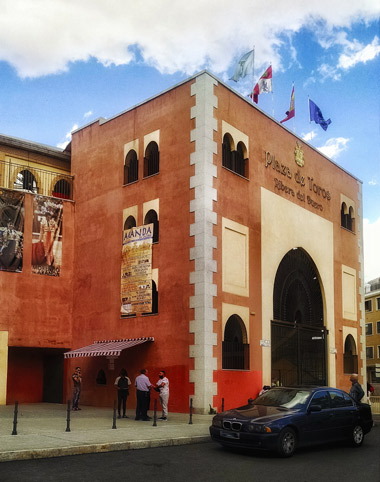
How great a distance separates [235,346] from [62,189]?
1172 cm

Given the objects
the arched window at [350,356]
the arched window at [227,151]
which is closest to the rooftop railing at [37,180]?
the arched window at [227,151]

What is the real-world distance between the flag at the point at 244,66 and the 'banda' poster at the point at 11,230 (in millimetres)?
10479

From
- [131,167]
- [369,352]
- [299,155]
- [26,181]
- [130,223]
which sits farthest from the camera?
[369,352]

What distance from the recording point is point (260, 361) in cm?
2377

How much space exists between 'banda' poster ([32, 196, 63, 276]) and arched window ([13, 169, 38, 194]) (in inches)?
83.7

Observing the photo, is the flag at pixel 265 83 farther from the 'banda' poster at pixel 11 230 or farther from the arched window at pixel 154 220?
the 'banda' poster at pixel 11 230

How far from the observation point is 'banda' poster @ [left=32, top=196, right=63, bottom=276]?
85.7 ft

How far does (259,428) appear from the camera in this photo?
12141mm

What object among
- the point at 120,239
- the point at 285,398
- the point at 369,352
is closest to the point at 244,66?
the point at 120,239

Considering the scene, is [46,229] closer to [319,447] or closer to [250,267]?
[250,267]

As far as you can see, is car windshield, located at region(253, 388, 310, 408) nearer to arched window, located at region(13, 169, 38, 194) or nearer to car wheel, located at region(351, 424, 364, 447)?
car wheel, located at region(351, 424, 364, 447)

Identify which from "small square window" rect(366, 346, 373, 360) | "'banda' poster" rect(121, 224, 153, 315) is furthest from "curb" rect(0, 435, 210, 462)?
"small square window" rect(366, 346, 373, 360)

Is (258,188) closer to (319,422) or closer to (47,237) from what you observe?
(47,237)

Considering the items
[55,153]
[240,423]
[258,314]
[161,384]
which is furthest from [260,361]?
[55,153]
